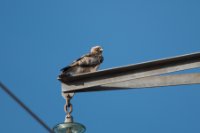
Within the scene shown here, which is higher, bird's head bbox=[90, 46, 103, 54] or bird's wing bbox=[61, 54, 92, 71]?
bird's head bbox=[90, 46, 103, 54]

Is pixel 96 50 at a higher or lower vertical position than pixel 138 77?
higher

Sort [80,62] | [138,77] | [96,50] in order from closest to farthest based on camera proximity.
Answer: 1. [138,77]
2. [80,62]
3. [96,50]

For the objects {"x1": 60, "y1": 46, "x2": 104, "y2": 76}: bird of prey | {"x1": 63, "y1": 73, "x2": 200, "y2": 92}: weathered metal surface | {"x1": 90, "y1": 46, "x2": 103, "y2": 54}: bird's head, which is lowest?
{"x1": 63, "y1": 73, "x2": 200, "y2": 92}: weathered metal surface

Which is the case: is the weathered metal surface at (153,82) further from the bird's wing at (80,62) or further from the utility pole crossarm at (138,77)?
the bird's wing at (80,62)

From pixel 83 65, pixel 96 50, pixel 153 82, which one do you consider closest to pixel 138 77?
pixel 153 82

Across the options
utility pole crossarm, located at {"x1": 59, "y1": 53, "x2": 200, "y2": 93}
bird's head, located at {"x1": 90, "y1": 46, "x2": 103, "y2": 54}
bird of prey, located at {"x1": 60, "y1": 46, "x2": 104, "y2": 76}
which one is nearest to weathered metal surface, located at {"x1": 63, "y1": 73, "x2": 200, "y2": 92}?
utility pole crossarm, located at {"x1": 59, "y1": 53, "x2": 200, "y2": 93}

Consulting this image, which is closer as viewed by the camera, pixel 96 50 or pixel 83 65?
pixel 83 65

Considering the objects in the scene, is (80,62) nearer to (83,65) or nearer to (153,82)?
(83,65)

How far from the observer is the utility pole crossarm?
1255cm

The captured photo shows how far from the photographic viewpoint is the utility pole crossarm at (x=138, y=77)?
1255 centimetres

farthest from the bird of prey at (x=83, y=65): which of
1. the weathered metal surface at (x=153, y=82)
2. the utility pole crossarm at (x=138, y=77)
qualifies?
the weathered metal surface at (x=153, y=82)

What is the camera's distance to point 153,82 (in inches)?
504

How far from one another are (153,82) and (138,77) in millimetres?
257

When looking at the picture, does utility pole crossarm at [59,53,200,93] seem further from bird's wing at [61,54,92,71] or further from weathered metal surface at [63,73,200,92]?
bird's wing at [61,54,92,71]
